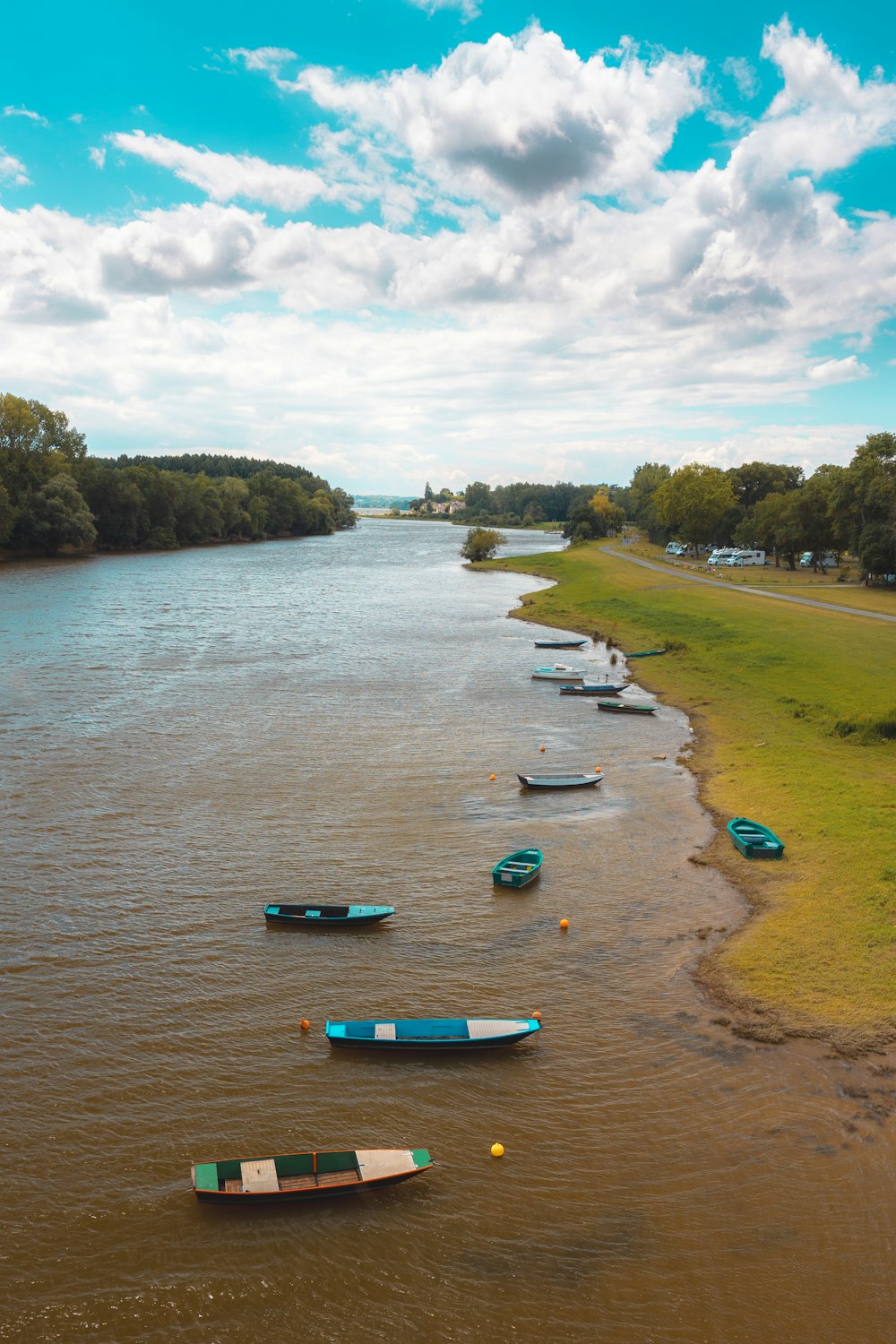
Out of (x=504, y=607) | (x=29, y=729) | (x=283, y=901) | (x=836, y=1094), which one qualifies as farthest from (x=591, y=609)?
(x=836, y=1094)

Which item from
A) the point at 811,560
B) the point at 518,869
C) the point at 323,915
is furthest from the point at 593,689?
the point at 811,560

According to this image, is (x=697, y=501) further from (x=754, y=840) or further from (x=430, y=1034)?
(x=430, y=1034)

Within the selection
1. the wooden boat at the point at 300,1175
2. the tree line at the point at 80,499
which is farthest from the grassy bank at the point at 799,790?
the tree line at the point at 80,499

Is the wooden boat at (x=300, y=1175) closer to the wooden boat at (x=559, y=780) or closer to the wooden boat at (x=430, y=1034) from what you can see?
the wooden boat at (x=430, y=1034)

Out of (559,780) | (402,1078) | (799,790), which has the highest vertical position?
(799,790)

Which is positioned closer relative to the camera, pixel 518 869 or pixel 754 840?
pixel 518 869
